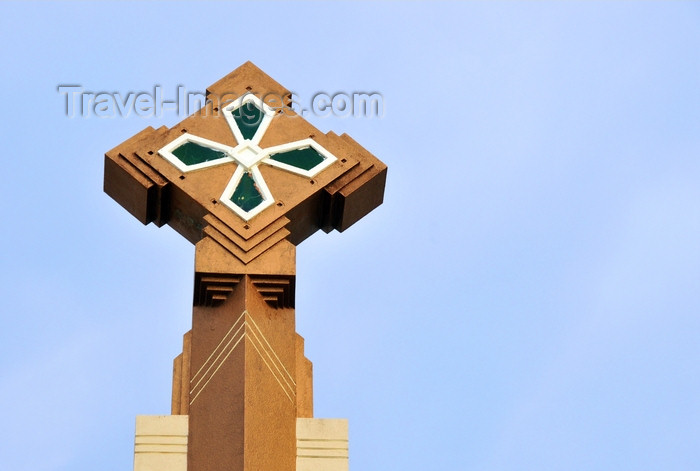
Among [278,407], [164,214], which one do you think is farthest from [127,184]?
[278,407]

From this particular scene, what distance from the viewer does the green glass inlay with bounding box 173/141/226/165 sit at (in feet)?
61.5

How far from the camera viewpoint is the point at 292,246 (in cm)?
1748

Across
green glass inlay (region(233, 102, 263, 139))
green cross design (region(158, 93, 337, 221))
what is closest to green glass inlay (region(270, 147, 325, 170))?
green cross design (region(158, 93, 337, 221))

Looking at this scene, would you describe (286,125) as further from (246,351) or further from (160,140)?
(246,351)

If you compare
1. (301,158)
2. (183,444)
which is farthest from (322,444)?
(301,158)

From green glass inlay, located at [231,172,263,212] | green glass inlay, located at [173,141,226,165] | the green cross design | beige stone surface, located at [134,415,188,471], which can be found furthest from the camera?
green glass inlay, located at [173,141,226,165]

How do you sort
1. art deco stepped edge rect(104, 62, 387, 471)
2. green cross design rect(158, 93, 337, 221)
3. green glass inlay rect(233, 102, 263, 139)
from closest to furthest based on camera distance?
art deco stepped edge rect(104, 62, 387, 471) < green cross design rect(158, 93, 337, 221) < green glass inlay rect(233, 102, 263, 139)

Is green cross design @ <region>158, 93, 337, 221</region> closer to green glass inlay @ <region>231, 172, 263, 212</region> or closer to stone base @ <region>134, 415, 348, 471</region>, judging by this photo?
green glass inlay @ <region>231, 172, 263, 212</region>

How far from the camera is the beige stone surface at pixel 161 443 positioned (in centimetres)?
1594

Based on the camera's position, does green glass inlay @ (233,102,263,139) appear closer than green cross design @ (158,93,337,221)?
No

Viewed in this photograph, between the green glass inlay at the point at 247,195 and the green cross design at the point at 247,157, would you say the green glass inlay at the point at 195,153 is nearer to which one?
the green cross design at the point at 247,157

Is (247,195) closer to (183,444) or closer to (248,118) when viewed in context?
(248,118)

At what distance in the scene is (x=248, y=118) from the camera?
19562mm

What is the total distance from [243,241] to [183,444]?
2330 millimetres
